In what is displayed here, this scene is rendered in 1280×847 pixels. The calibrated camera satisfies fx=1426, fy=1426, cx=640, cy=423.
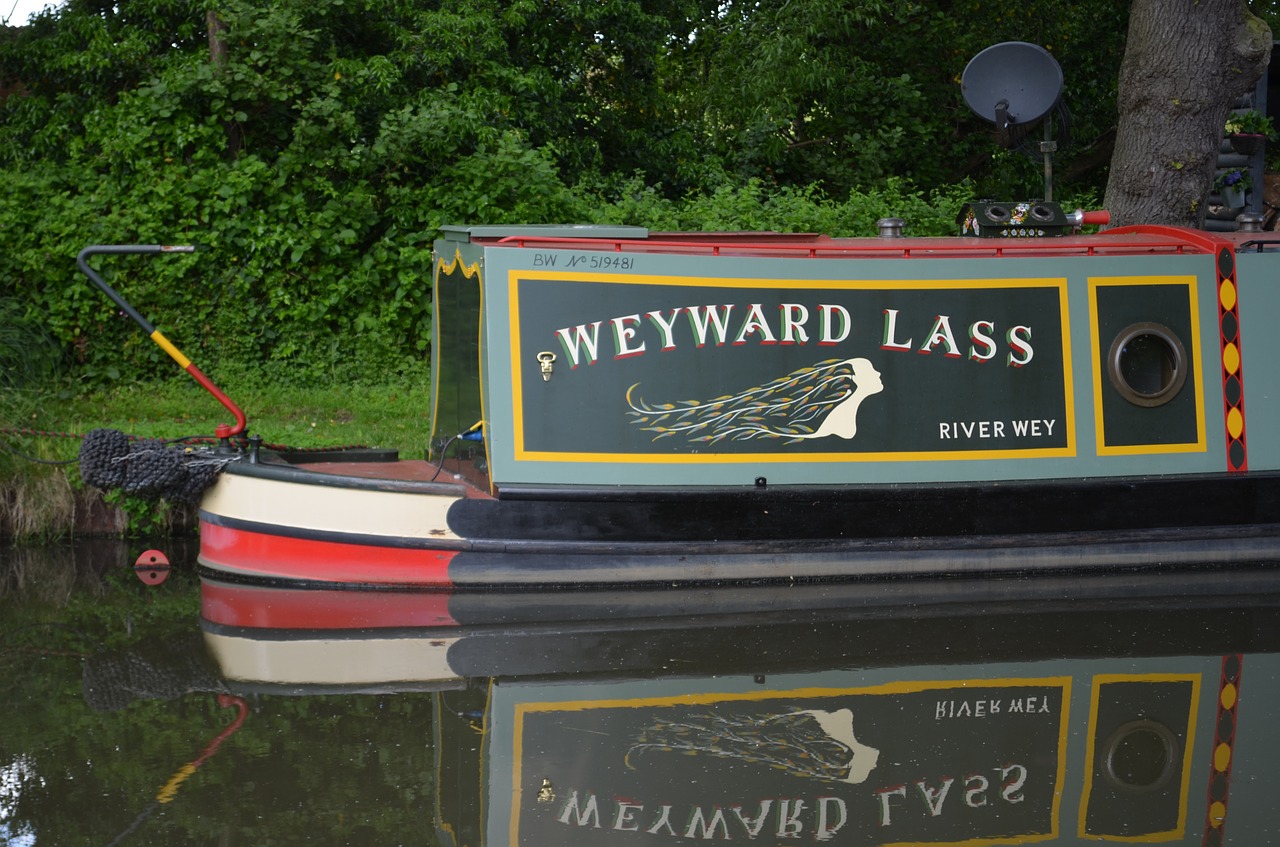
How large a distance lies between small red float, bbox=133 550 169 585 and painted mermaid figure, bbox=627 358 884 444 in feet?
9.70

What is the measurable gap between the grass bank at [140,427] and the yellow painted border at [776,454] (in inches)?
83.6

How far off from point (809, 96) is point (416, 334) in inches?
197

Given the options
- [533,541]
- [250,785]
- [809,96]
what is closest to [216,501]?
[533,541]

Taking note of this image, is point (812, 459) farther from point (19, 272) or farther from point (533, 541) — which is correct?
point (19, 272)

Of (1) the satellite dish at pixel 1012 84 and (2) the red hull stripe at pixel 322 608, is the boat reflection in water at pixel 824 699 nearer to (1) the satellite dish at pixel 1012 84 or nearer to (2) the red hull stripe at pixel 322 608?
(2) the red hull stripe at pixel 322 608

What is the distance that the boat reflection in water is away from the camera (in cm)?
479

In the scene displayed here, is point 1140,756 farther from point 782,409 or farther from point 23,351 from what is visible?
point 23,351

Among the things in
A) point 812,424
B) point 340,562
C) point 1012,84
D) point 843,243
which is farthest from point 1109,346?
point 340,562

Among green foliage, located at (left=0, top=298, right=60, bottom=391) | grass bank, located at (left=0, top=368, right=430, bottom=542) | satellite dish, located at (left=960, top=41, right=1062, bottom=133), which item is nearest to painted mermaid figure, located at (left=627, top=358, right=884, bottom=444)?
satellite dish, located at (left=960, top=41, right=1062, bottom=133)

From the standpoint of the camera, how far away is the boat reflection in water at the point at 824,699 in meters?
4.79

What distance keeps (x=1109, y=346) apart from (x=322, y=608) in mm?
4277

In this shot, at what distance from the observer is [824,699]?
586 cm

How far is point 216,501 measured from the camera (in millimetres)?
7496

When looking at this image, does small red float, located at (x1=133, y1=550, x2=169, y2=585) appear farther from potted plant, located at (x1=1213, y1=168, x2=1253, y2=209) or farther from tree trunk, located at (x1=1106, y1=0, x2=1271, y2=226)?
potted plant, located at (x1=1213, y1=168, x2=1253, y2=209)
